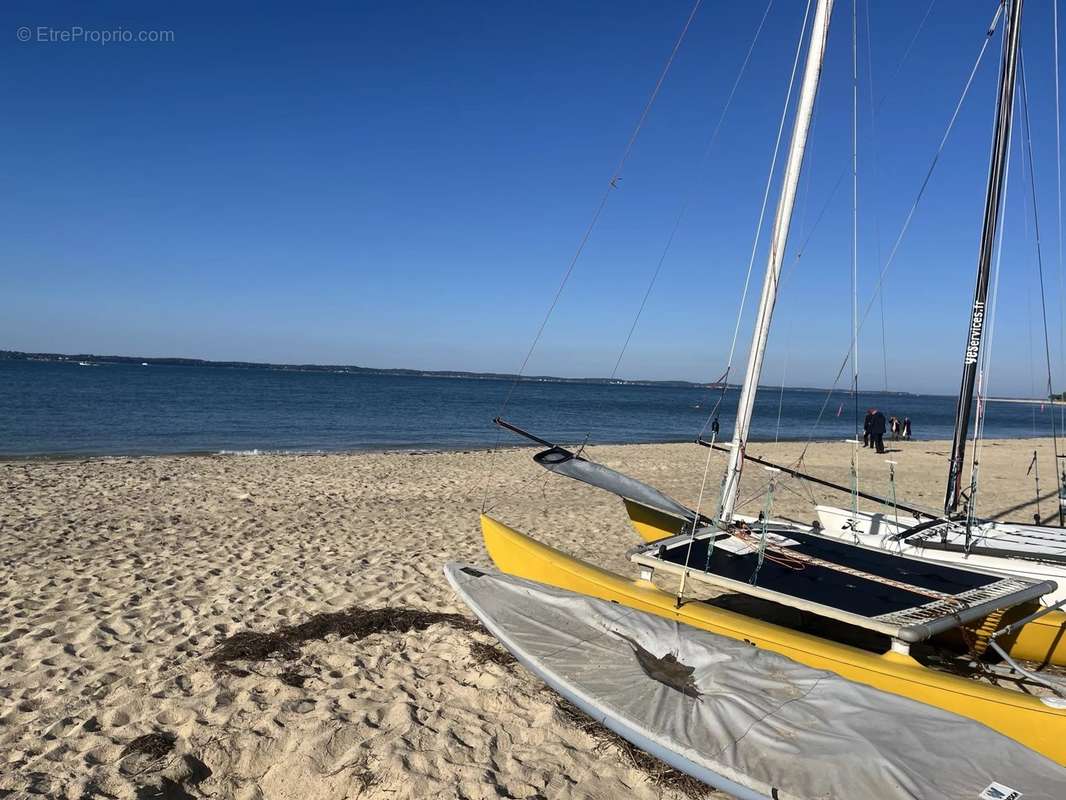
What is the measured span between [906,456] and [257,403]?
4328cm

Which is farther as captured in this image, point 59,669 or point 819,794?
point 59,669

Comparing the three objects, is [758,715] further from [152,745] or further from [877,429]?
Answer: [877,429]

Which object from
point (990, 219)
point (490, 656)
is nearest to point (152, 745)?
point (490, 656)

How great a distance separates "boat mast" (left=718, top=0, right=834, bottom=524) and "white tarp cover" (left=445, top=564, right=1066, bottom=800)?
2497 mm

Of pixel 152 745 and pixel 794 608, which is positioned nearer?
pixel 152 745

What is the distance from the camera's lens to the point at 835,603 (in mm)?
5184

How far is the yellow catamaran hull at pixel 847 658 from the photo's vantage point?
13.1 ft

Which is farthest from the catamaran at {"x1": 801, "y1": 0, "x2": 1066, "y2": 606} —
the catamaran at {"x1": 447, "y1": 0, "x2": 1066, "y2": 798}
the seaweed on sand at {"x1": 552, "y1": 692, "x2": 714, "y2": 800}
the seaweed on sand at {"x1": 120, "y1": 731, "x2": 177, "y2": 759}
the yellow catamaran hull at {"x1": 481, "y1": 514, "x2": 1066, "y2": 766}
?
the seaweed on sand at {"x1": 120, "y1": 731, "x2": 177, "y2": 759}

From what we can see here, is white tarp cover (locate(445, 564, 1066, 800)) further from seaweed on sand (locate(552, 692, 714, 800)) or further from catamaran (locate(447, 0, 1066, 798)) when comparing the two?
seaweed on sand (locate(552, 692, 714, 800))

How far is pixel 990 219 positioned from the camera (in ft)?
30.5

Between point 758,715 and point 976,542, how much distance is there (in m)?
5.36

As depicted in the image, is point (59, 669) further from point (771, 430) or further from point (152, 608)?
point (771, 430)

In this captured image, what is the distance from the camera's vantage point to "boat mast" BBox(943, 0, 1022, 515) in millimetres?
9211

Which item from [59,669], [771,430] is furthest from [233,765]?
[771,430]
